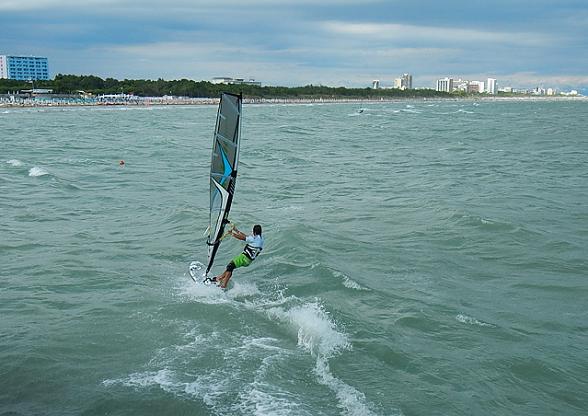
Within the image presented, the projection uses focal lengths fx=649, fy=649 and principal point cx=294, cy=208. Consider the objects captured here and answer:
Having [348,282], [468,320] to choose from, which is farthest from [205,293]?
[468,320]

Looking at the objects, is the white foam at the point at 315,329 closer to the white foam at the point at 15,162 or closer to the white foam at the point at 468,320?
the white foam at the point at 468,320

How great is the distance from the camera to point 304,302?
39.0 ft

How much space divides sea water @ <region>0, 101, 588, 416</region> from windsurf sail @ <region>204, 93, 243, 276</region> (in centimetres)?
167

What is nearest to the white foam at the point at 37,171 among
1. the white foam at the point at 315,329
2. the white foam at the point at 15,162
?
the white foam at the point at 15,162

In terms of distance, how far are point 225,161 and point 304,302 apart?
116 inches

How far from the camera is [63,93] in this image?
161 meters

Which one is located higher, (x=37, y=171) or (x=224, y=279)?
(x=224, y=279)

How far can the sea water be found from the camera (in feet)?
27.7

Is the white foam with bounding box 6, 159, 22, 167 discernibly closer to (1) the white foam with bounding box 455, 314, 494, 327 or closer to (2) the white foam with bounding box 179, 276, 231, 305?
(2) the white foam with bounding box 179, 276, 231, 305

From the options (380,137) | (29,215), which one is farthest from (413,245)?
(380,137)

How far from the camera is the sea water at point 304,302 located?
27.7 ft

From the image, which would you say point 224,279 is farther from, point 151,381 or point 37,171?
point 37,171

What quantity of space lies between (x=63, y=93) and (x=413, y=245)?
159 m

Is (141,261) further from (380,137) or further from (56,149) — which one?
(380,137)
